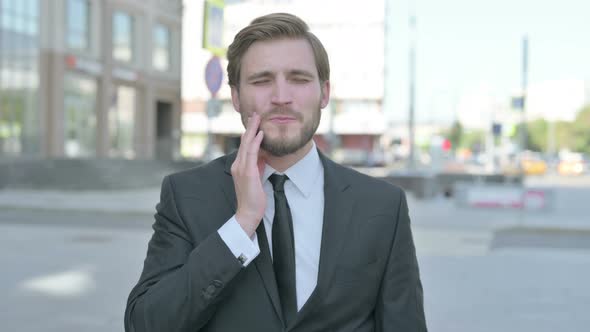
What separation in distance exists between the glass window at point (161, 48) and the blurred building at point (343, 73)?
67.1 feet

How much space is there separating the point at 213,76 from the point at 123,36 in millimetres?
26568

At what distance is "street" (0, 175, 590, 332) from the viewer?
620cm

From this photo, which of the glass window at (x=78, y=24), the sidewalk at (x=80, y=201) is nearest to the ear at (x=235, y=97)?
the sidewalk at (x=80, y=201)

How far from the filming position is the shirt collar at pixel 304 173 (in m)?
1.92

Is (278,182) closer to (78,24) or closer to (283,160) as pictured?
(283,160)

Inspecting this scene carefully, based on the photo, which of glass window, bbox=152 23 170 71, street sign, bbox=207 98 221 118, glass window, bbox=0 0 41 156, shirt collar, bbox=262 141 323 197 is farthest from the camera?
glass window, bbox=152 23 170 71

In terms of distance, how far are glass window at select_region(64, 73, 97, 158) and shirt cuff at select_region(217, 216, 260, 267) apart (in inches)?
1294

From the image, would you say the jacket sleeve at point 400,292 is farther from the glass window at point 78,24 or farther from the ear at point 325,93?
the glass window at point 78,24

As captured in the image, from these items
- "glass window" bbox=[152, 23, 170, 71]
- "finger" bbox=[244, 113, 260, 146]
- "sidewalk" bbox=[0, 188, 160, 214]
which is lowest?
"sidewalk" bbox=[0, 188, 160, 214]

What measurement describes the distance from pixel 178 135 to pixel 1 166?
62.8ft

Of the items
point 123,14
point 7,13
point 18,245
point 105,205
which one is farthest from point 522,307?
point 123,14

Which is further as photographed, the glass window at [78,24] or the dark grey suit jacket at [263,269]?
the glass window at [78,24]

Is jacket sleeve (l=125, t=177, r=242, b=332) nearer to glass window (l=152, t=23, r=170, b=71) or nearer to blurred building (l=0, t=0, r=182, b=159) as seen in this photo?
blurred building (l=0, t=0, r=182, b=159)

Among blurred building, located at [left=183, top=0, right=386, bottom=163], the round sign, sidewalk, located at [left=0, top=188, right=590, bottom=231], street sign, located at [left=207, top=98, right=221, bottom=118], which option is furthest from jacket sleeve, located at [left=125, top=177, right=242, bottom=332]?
blurred building, located at [left=183, top=0, right=386, bottom=163]
